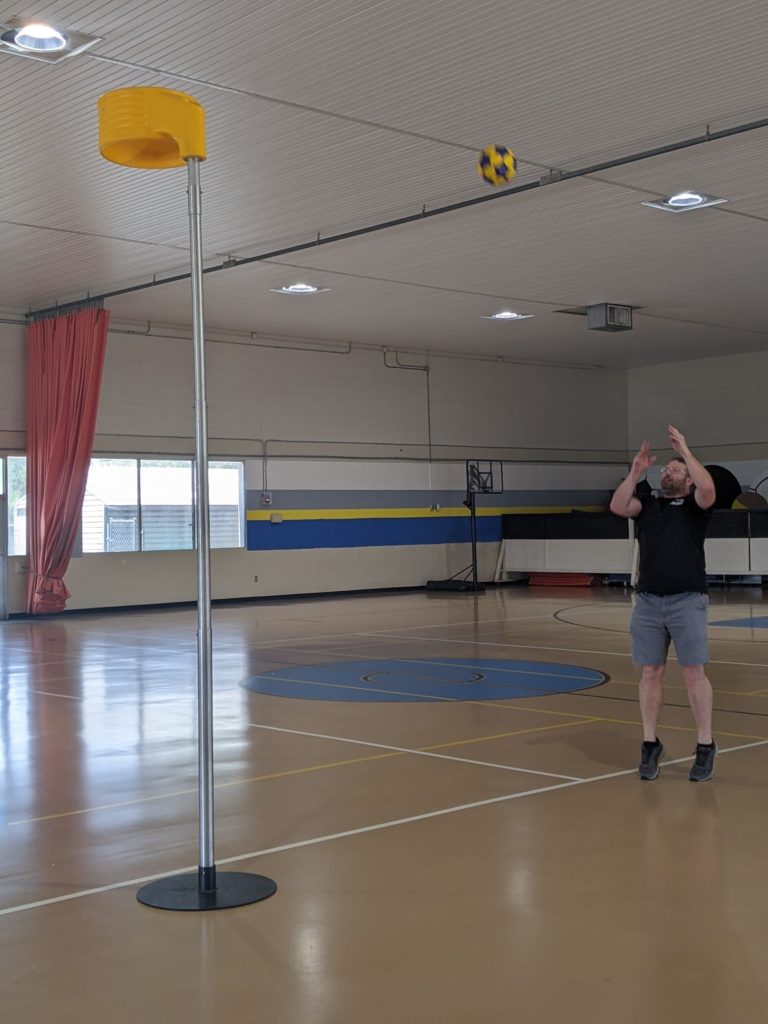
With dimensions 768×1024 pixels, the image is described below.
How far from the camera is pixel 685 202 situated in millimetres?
13508

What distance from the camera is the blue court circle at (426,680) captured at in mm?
10000

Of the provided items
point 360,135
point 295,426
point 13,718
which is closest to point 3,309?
point 295,426

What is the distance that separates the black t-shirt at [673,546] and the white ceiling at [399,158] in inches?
149

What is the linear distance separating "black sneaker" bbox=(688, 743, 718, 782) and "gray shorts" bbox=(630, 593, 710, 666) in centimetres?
46

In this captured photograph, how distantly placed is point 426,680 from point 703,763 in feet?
15.1

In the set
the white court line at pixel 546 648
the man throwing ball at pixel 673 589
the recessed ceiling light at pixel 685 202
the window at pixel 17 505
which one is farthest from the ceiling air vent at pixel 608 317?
the man throwing ball at pixel 673 589

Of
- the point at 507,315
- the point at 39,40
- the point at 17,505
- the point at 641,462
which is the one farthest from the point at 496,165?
the point at 17,505

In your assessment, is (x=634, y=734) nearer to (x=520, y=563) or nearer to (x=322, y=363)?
(x=322, y=363)

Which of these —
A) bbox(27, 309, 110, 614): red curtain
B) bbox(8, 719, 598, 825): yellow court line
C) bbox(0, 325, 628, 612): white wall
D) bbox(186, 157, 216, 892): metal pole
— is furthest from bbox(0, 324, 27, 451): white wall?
bbox(186, 157, 216, 892): metal pole

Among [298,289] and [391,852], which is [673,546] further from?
[298,289]

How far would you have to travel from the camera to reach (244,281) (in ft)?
56.9

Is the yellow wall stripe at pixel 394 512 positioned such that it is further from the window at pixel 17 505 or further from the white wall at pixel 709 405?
the window at pixel 17 505

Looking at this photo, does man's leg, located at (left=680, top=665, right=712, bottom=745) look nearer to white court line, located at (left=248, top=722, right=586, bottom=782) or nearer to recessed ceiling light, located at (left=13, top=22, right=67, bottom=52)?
white court line, located at (left=248, top=722, right=586, bottom=782)

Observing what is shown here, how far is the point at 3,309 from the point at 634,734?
14.2m
